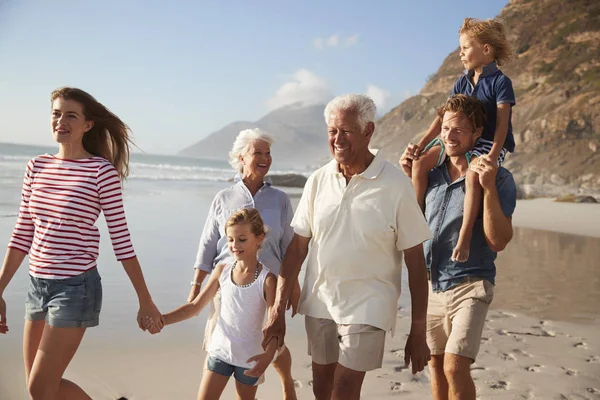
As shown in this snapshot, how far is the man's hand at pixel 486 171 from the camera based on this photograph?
3.47 m

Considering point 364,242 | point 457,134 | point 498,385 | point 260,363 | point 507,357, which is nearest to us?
point 364,242

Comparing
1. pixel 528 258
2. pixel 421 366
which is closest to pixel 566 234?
pixel 528 258

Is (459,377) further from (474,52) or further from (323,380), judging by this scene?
(474,52)

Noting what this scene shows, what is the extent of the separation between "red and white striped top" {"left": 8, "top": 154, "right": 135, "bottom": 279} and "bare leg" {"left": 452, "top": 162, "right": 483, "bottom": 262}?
172 cm

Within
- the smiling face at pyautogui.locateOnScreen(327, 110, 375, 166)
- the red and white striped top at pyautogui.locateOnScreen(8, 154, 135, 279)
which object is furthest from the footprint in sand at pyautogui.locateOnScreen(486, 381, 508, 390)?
the red and white striped top at pyautogui.locateOnScreen(8, 154, 135, 279)

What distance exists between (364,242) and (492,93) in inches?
55.7

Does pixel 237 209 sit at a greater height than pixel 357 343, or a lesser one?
greater

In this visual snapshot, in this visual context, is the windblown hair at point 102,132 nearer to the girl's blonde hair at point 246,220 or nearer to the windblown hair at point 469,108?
the girl's blonde hair at point 246,220

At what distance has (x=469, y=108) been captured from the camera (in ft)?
12.5

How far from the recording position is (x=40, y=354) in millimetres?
3150

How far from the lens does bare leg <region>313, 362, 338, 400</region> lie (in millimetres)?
3535

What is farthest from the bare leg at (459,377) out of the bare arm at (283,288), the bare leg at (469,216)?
the bare arm at (283,288)

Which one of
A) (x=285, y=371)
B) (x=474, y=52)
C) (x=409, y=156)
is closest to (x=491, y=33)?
(x=474, y=52)

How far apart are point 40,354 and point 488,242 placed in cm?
235
